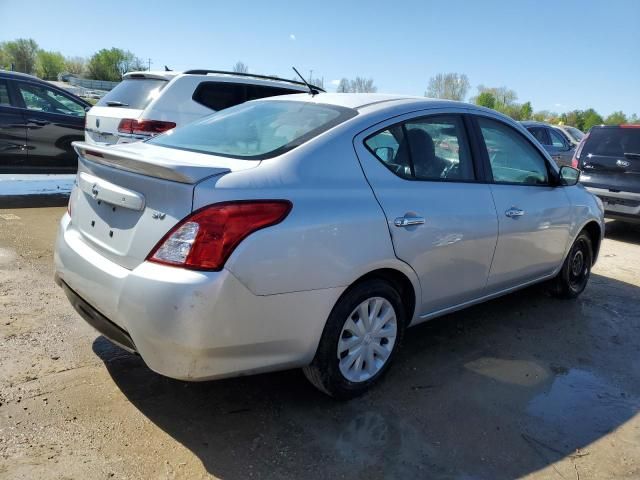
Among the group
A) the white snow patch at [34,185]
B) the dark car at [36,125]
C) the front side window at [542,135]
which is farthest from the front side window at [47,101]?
the front side window at [542,135]

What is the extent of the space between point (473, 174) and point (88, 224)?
2412 mm

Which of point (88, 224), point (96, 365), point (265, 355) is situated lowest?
point (96, 365)

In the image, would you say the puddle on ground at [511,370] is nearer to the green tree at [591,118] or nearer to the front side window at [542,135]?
the front side window at [542,135]

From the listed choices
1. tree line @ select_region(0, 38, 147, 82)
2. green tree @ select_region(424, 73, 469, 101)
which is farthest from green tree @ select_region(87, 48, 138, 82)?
green tree @ select_region(424, 73, 469, 101)

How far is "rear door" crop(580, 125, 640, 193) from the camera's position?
783cm

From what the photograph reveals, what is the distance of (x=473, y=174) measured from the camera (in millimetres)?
3607

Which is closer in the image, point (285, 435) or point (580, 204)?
point (285, 435)

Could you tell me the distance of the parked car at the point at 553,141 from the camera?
12188 mm

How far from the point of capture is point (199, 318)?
89.0 inches

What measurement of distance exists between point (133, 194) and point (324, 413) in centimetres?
149

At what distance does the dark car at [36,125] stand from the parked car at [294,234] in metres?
5.52

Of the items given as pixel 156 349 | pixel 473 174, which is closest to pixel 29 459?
pixel 156 349

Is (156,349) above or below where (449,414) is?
above

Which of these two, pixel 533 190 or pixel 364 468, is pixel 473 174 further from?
pixel 364 468
